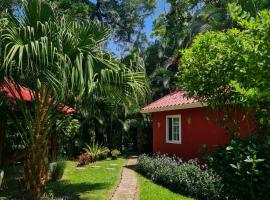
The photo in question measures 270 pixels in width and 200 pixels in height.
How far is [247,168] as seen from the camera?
6.39 metres

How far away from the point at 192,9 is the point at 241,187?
2205cm

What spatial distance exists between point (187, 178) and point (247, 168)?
503cm

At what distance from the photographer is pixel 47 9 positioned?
859 cm

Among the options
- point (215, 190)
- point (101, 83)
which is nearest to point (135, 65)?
point (101, 83)

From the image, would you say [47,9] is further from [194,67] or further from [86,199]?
[86,199]

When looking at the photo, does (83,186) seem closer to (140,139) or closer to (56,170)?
(56,170)

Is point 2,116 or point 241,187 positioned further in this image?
point 2,116

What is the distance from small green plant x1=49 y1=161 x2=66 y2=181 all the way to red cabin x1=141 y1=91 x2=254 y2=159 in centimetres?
500

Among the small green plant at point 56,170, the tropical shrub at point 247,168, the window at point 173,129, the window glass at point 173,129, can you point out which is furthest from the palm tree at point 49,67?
the window glass at point 173,129

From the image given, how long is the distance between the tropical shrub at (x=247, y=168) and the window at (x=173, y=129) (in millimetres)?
9561

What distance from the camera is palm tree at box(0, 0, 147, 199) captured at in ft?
26.1

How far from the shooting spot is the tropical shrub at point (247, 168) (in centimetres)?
636

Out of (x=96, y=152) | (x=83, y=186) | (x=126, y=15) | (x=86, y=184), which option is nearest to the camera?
(x=83, y=186)

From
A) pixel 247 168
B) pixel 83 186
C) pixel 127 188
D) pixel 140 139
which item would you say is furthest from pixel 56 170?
pixel 140 139
